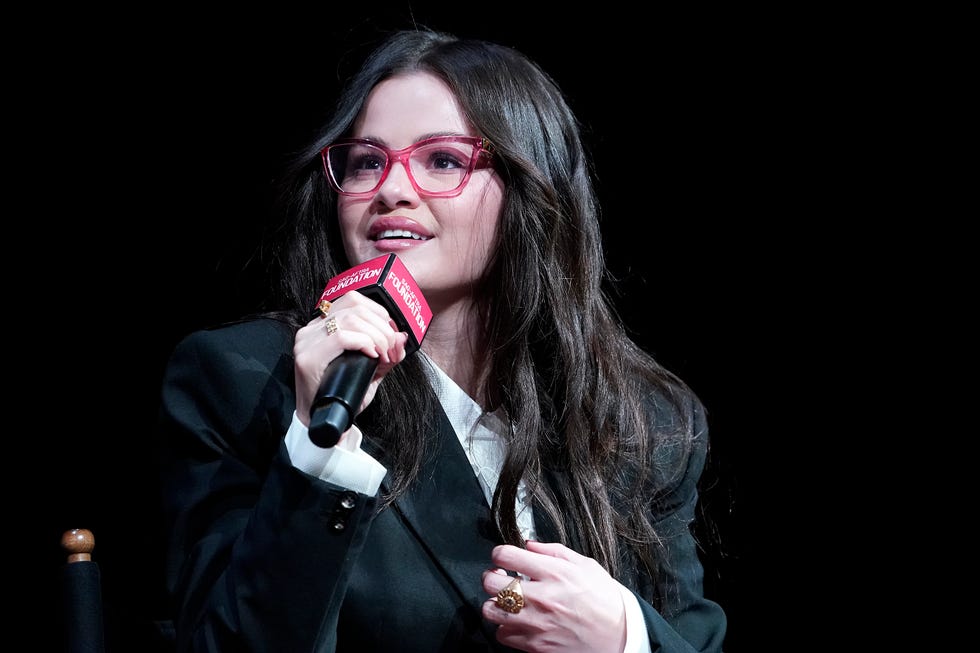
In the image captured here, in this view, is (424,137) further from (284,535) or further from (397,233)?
(284,535)

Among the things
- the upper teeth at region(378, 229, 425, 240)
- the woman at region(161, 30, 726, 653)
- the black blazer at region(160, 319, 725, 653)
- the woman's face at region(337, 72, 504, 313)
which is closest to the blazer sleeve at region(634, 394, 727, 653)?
the woman at region(161, 30, 726, 653)

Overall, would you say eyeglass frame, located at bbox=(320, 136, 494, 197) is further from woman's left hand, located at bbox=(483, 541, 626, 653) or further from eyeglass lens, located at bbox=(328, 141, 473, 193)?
woman's left hand, located at bbox=(483, 541, 626, 653)

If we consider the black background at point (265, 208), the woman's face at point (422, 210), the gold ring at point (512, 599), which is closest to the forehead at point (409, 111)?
the woman's face at point (422, 210)

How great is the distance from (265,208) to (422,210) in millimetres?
638

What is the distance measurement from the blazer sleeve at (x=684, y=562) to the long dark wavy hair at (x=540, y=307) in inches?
1.1

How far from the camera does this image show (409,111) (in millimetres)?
1799

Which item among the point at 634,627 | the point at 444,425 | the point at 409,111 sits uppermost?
the point at 409,111

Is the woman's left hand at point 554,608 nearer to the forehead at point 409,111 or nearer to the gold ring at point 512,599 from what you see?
the gold ring at point 512,599

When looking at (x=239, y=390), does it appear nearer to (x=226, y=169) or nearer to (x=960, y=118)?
(x=226, y=169)

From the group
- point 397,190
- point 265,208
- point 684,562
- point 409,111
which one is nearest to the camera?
point 397,190

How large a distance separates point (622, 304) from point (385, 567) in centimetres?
118

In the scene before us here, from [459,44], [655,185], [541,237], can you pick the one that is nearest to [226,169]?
Result: [459,44]

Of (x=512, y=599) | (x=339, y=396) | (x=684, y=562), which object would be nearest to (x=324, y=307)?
(x=339, y=396)

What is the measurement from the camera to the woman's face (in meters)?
1.70
